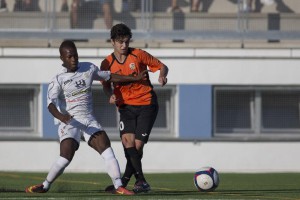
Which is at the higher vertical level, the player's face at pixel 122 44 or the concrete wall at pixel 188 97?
the player's face at pixel 122 44

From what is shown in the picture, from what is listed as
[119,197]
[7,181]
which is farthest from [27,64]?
[119,197]

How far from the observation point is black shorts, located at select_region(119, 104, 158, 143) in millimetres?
15375

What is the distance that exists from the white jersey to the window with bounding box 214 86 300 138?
470 inches

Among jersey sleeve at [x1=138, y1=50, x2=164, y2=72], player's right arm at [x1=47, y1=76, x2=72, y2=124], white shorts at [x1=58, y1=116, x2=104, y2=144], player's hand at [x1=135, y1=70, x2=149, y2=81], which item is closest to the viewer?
player's right arm at [x1=47, y1=76, x2=72, y2=124]

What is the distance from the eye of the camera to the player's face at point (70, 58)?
14.5 m

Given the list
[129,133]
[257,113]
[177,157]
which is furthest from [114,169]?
[257,113]

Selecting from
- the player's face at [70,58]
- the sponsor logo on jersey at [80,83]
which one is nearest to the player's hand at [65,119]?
the sponsor logo on jersey at [80,83]

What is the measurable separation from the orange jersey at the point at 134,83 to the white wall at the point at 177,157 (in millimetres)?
9972

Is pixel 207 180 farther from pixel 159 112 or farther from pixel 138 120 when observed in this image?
pixel 159 112

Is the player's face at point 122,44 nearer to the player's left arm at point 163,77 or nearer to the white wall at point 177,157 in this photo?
the player's left arm at point 163,77

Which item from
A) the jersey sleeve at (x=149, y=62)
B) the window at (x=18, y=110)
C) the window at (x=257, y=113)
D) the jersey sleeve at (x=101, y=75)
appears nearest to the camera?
the jersey sleeve at (x=101, y=75)

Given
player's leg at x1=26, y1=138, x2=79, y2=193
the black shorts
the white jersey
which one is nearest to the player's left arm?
the black shorts

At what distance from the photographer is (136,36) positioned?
25.8 metres

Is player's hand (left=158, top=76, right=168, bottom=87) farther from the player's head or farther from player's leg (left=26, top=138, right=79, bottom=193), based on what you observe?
player's leg (left=26, top=138, right=79, bottom=193)
